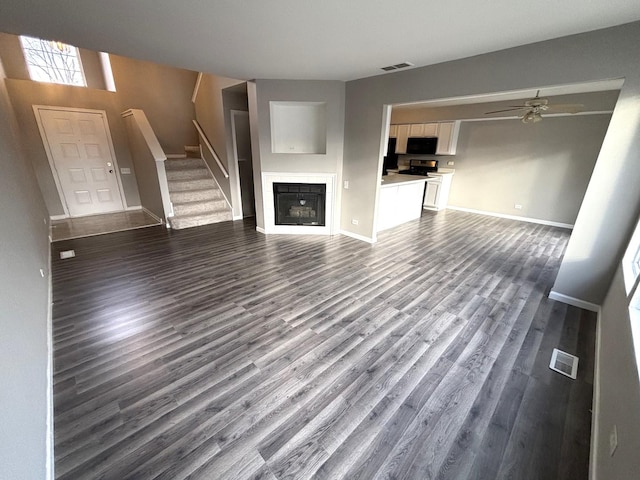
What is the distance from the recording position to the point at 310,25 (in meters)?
2.21

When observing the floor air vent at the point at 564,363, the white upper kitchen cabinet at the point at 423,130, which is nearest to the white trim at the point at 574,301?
the floor air vent at the point at 564,363

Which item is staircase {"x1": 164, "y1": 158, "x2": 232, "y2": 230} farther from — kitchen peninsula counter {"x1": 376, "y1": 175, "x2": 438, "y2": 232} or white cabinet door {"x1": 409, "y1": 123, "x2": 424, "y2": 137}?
white cabinet door {"x1": 409, "y1": 123, "x2": 424, "y2": 137}

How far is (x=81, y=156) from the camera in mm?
5848

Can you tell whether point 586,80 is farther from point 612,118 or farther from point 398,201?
point 398,201

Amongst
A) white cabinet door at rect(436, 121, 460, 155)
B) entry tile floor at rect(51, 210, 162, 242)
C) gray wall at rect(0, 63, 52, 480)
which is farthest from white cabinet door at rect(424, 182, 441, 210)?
gray wall at rect(0, 63, 52, 480)

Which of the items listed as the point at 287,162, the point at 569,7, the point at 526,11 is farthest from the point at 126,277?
the point at 569,7

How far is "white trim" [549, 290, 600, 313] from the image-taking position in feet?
8.98

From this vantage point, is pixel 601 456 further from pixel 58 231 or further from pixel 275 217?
A: pixel 58 231

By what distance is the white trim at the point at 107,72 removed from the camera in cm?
607

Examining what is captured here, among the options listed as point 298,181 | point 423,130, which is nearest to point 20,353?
point 298,181

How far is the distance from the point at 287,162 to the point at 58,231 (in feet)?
15.2

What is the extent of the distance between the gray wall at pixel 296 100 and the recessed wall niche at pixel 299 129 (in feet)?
0.74

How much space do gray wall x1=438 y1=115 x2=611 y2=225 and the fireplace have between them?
4577 millimetres

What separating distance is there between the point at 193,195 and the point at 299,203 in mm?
2671
